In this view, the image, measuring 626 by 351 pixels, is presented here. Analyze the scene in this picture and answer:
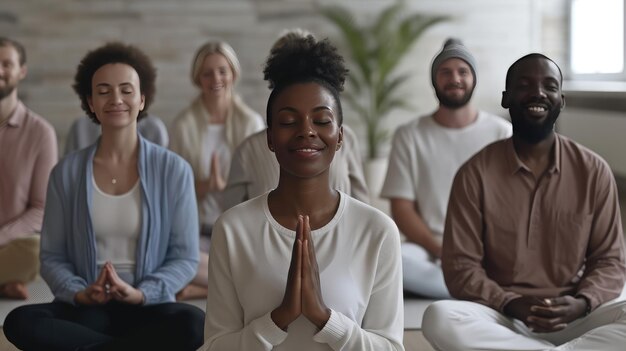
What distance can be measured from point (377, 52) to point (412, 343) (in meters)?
5.01

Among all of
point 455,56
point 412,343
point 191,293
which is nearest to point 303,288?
point 412,343

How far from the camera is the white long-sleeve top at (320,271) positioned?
7.00ft

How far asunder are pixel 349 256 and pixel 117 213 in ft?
3.56

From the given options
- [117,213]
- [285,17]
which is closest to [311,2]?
[285,17]

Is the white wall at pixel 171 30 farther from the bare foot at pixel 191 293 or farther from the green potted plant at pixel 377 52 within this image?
the bare foot at pixel 191 293

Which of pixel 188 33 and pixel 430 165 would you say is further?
pixel 188 33

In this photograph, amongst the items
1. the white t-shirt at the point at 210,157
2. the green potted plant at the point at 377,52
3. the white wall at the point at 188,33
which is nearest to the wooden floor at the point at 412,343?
the white t-shirt at the point at 210,157

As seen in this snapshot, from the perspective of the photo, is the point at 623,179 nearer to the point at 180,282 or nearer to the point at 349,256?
the point at 180,282

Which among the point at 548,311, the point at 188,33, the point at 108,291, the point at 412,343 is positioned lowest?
the point at 412,343

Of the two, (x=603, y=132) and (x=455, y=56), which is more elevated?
(x=455, y=56)

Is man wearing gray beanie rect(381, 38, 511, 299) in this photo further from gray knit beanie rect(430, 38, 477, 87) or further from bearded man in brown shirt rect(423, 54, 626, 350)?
bearded man in brown shirt rect(423, 54, 626, 350)

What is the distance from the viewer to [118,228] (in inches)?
118

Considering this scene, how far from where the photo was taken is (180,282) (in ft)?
9.87

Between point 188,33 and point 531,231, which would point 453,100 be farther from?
point 188,33
